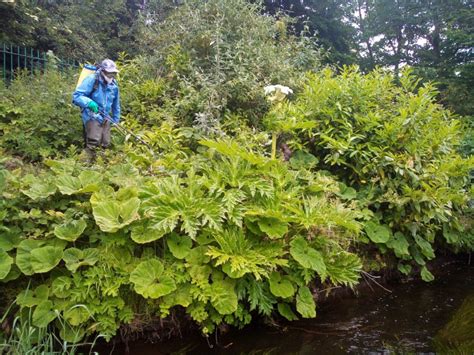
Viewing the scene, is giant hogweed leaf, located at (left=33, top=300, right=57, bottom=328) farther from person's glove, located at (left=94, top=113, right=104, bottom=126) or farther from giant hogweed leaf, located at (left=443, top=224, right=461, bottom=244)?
giant hogweed leaf, located at (left=443, top=224, right=461, bottom=244)

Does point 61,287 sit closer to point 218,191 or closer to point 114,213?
point 114,213

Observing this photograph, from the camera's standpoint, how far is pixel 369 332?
11.4ft

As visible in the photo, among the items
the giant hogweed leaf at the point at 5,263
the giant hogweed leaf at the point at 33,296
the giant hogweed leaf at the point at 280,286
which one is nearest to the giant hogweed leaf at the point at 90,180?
the giant hogweed leaf at the point at 5,263

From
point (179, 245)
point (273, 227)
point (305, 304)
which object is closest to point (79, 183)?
point (179, 245)

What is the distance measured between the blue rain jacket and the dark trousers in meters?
0.09

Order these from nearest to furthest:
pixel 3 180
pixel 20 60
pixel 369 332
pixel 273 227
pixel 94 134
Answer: pixel 3 180 → pixel 273 227 → pixel 369 332 → pixel 94 134 → pixel 20 60

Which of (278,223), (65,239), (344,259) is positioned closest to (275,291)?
(278,223)

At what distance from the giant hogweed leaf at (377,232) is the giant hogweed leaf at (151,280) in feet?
8.07

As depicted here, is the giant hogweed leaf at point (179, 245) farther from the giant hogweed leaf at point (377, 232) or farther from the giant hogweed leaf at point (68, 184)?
the giant hogweed leaf at point (377, 232)

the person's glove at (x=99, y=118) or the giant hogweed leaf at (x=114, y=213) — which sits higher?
the person's glove at (x=99, y=118)

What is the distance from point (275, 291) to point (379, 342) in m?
1.01

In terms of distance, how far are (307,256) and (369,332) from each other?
94 cm

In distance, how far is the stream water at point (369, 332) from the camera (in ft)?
10.2

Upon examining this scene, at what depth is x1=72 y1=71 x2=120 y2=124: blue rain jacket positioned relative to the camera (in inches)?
175
